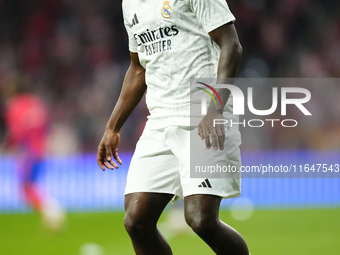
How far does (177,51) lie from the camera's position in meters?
2.70

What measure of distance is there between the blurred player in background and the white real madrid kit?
3716 millimetres

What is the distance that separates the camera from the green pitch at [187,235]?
189 inches

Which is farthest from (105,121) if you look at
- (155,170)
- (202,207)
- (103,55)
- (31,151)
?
(202,207)

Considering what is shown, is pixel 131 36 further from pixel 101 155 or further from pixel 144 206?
pixel 144 206

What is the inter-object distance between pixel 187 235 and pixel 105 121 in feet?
17.5

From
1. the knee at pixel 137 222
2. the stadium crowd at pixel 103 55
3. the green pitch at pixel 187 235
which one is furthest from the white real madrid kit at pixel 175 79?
the stadium crowd at pixel 103 55

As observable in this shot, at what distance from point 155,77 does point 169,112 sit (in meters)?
0.23

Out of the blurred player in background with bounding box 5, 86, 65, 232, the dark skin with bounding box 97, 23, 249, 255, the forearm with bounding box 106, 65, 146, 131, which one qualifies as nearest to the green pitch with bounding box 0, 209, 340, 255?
the blurred player in background with bounding box 5, 86, 65, 232

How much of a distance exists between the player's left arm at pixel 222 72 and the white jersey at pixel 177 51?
8cm

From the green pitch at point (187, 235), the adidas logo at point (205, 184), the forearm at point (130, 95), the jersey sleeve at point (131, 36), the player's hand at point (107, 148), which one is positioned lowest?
the green pitch at point (187, 235)

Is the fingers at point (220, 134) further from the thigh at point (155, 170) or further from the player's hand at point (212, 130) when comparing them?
the thigh at point (155, 170)

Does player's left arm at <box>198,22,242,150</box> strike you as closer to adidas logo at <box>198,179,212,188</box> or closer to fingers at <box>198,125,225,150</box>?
fingers at <box>198,125,225,150</box>

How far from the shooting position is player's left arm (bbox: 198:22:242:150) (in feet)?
7.94

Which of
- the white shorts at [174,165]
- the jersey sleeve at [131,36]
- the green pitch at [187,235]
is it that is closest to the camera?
the white shorts at [174,165]
